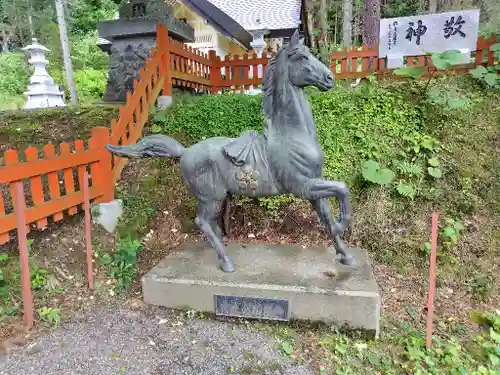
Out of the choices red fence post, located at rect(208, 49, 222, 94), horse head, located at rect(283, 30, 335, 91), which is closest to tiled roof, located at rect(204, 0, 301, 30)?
red fence post, located at rect(208, 49, 222, 94)

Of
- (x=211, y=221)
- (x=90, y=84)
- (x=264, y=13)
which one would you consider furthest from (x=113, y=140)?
(x=90, y=84)

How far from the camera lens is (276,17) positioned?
1403 centimetres

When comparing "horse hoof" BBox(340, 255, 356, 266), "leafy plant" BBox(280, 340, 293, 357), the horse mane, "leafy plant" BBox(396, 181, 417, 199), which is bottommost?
"leafy plant" BBox(280, 340, 293, 357)

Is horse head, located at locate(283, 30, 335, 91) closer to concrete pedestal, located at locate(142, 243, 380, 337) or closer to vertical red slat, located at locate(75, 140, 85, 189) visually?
concrete pedestal, located at locate(142, 243, 380, 337)

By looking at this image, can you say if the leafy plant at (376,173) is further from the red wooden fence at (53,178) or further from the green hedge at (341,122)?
the red wooden fence at (53,178)

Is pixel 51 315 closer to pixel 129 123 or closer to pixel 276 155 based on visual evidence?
pixel 276 155

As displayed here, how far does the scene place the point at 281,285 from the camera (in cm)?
282

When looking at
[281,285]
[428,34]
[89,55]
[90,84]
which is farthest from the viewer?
[89,55]

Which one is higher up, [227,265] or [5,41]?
[5,41]

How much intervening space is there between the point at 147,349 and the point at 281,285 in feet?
3.65

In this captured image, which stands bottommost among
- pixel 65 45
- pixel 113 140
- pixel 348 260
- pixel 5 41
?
pixel 348 260

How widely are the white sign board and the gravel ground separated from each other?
5859mm

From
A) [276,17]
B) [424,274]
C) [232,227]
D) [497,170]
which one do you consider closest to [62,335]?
[232,227]

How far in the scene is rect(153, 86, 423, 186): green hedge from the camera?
184 inches
